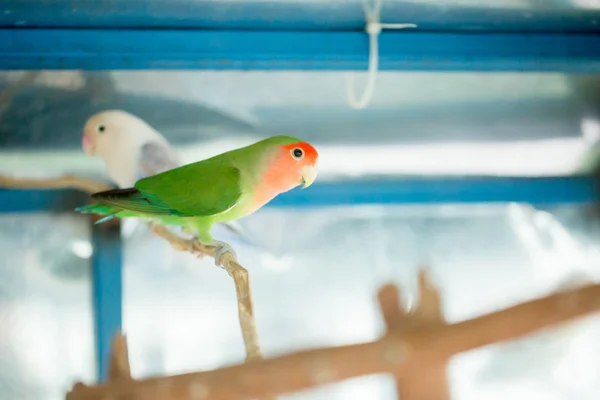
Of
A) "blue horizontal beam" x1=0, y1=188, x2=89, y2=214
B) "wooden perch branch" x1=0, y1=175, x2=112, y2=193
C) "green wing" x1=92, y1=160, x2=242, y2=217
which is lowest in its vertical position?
"green wing" x1=92, y1=160, x2=242, y2=217

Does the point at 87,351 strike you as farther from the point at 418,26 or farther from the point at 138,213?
the point at 418,26

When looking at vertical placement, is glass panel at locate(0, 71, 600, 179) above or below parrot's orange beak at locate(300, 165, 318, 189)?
above

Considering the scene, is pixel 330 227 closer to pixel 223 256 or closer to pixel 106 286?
pixel 106 286

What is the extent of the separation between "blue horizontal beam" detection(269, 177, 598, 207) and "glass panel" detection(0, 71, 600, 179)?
0.13 feet

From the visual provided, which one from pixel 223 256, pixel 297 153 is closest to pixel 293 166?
pixel 297 153

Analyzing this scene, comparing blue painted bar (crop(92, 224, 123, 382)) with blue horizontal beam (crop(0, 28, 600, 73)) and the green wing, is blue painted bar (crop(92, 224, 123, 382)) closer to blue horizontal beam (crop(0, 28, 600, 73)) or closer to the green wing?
blue horizontal beam (crop(0, 28, 600, 73))

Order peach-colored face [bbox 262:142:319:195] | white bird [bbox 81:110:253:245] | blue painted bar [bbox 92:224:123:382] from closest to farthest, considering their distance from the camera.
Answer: peach-colored face [bbox 262:142:319:195]
white bird [bbox 81:110:253:245]
blue painted bar [bbox 92:224:123:382]

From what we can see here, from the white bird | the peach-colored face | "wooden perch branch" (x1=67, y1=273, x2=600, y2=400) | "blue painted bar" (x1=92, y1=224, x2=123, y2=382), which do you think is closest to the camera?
"wooden perch branch" (x1=67, y1=273, x2=600, y2=400)

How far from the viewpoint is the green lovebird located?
0.70 m

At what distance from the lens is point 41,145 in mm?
1139

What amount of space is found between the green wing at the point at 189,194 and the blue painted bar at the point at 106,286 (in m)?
0.45

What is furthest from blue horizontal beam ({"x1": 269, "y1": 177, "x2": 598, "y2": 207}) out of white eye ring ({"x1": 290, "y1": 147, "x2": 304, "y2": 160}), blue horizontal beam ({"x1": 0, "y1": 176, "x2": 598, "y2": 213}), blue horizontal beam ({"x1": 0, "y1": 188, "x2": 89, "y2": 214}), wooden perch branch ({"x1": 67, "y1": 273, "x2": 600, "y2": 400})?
wooden perch branch ({"x1": 67, "y1": 273, "x2": 600, "y2": 400})

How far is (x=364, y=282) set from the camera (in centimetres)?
124

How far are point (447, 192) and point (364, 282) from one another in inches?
9.5
